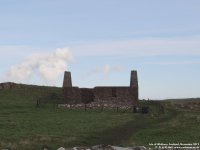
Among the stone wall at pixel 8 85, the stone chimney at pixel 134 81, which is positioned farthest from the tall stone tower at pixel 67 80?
the stone wall at pixel 8 85

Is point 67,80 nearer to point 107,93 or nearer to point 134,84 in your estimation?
point 107,93

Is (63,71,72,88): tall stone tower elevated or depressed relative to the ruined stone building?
elevated

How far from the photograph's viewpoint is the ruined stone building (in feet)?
220

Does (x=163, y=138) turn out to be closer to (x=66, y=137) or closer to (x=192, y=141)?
(x=192, y=141)

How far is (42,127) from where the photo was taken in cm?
3150

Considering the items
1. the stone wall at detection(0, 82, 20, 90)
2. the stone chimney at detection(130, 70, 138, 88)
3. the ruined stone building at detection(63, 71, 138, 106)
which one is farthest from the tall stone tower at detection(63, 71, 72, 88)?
the stone wall at detection(0, 82, 20, 90)

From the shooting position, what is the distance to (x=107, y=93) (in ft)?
227

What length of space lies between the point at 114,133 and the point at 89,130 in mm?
1788

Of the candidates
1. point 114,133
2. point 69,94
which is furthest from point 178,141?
point 69,94

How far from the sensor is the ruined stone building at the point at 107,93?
67.0 metres

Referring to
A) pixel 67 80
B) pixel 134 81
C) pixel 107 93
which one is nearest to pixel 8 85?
pixel 67 80

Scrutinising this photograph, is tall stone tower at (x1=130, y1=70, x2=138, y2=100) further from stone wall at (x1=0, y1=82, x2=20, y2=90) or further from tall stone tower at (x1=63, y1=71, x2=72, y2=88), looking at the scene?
stone wall at (x1=0, y1=82, x2=20, y2=90)

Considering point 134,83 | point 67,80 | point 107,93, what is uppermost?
point 67,80

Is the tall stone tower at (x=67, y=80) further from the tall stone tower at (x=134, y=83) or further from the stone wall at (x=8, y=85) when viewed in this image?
the stone wall at (x=8, y=85)
